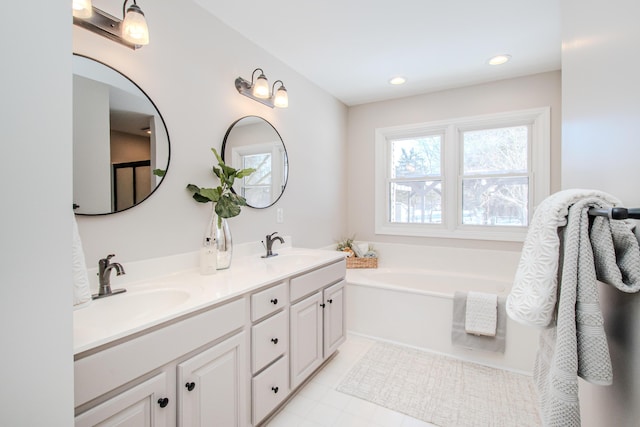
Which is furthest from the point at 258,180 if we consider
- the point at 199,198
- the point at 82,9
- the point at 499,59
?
the point at 499,59

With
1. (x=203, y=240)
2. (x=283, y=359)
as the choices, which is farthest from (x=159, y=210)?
(x=283, y=359)

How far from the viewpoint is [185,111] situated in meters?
1.75

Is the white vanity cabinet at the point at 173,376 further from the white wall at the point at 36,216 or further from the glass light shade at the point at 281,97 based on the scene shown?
the glass light shade at the point at 281,97

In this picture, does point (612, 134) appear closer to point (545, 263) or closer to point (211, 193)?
point (545, 263)

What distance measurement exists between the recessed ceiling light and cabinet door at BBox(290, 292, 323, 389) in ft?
7.98

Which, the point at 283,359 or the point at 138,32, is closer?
the point at 138,32

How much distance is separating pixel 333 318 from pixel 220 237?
106 cm

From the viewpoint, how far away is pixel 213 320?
4.05 ft

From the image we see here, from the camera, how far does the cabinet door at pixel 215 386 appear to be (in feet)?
3.71

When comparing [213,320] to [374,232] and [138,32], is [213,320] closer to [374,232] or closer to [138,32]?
[138,32]

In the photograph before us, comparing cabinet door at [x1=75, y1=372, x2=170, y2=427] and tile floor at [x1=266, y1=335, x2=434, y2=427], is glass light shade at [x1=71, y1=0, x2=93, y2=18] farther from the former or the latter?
tile floor at [x1=266, y1=335, x2=434, y2=427]

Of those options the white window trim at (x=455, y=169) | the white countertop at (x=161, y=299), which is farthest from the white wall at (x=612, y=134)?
the white window trim at (x=455, y=169)

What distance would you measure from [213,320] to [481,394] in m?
1.86

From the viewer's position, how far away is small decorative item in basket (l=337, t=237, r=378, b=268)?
3348mm
